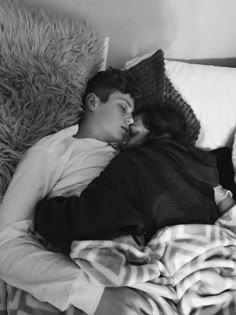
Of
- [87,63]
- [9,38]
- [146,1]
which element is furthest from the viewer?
[146,1]

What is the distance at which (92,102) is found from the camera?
1.15 m

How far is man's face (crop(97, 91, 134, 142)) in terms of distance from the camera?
1.13 meters

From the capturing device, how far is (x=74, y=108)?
110 cm

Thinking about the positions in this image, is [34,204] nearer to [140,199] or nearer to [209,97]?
[140,199]

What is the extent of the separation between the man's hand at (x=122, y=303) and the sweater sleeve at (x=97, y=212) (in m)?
0.11

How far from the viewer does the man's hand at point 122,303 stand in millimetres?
790

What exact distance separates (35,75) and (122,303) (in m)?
0.59

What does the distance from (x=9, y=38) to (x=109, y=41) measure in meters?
0.38

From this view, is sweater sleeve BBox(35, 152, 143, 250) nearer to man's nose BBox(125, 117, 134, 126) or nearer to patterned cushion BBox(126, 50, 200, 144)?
man's nose BBox(125, 117, 134, 126)

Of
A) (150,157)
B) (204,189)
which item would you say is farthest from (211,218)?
(150,157)

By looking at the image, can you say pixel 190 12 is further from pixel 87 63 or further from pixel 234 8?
pixel 87 63

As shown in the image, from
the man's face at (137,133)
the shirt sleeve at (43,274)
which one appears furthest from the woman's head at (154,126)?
the shirt sleeve at (43,274)

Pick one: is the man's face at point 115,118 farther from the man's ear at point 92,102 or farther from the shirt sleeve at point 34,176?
the shirt sleeve at point 34,176

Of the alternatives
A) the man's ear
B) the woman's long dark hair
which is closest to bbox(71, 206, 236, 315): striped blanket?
the woman's long dark hair
